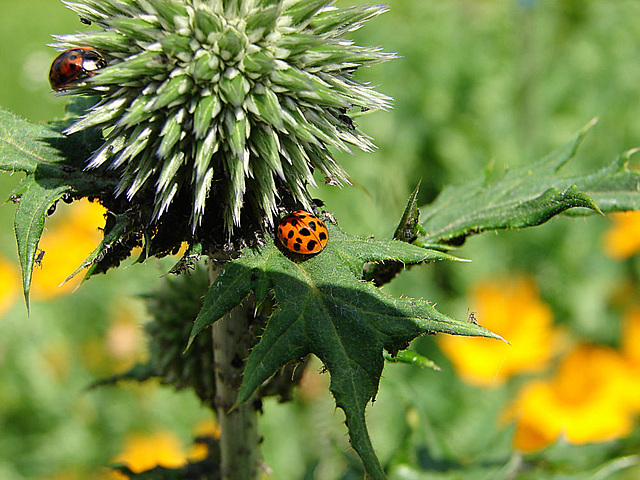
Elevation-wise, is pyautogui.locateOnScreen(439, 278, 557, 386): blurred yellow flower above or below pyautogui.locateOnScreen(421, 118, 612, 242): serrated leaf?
above

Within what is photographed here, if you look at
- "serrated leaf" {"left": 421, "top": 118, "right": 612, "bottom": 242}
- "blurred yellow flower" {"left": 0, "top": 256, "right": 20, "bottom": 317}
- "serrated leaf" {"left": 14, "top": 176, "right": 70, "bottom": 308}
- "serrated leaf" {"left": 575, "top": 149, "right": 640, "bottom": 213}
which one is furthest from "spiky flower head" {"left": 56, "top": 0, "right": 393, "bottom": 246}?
"blurred yellow flower" {"left": 0, "top": 256, "right": 20, "bottom": 317}

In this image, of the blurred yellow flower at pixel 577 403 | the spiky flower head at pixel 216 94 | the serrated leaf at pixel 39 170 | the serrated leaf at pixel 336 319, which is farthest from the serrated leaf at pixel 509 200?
the blurred yellow flower at pixel 577 403

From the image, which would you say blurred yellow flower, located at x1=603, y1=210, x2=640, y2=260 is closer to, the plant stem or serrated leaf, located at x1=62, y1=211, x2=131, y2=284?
the plant stem

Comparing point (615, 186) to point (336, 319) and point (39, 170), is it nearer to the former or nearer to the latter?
point (336, 319)

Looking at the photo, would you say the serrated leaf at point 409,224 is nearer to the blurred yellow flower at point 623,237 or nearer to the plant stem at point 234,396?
the plant stem at point 234,396

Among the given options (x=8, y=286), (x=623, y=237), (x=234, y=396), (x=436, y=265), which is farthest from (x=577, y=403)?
(x=8, y=286)

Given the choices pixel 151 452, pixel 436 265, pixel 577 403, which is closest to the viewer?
pixel 151 452
